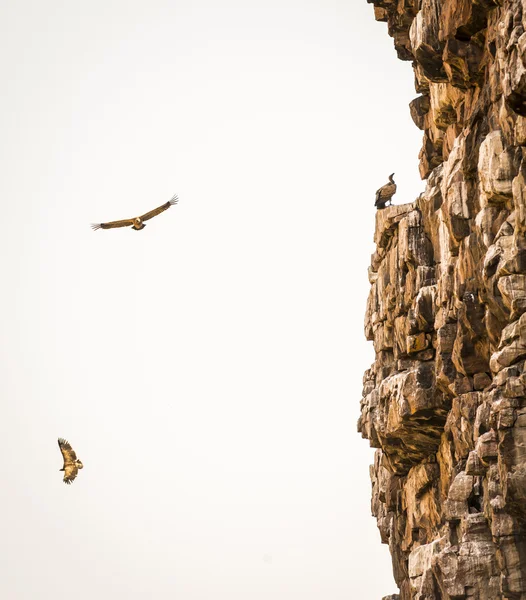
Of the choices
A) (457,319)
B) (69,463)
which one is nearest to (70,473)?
(69,463)

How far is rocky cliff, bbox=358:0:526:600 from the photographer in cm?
4447

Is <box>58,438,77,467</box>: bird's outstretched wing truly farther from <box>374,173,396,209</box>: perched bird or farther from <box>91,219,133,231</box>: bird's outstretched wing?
<box>374,173,396,209</box>: perched bird

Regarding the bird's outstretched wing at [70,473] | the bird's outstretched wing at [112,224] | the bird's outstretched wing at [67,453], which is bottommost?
the bird's outstretched wing at [70,473]

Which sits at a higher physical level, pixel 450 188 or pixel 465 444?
pixel 450 188

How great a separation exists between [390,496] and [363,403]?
5136 mm

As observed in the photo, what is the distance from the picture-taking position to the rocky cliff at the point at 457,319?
146 ft

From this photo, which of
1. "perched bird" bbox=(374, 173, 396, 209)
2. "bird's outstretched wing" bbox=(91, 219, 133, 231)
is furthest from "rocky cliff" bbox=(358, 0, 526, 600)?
"bird's outstretched wing" bbox=(91, 219, 133, 231)

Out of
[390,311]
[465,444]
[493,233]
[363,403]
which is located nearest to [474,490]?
[465,444]

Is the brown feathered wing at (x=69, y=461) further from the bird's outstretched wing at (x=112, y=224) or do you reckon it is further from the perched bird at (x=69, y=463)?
the bird's outstretched wing at (x=112, y=224)

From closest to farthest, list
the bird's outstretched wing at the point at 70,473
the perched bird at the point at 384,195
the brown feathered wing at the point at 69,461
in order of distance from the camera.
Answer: the bird's outstretched wing at the point at 70,473, the brown feathered wing at the point at 69,461, the perched bird at the point at 384,195

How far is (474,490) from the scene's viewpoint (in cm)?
4869

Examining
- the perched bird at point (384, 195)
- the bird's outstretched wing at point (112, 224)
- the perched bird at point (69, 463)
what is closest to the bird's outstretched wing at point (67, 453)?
the perched bird at point (69, 463)

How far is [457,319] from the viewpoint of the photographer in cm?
5175

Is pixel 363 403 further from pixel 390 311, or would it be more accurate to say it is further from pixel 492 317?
pixel 492 317
